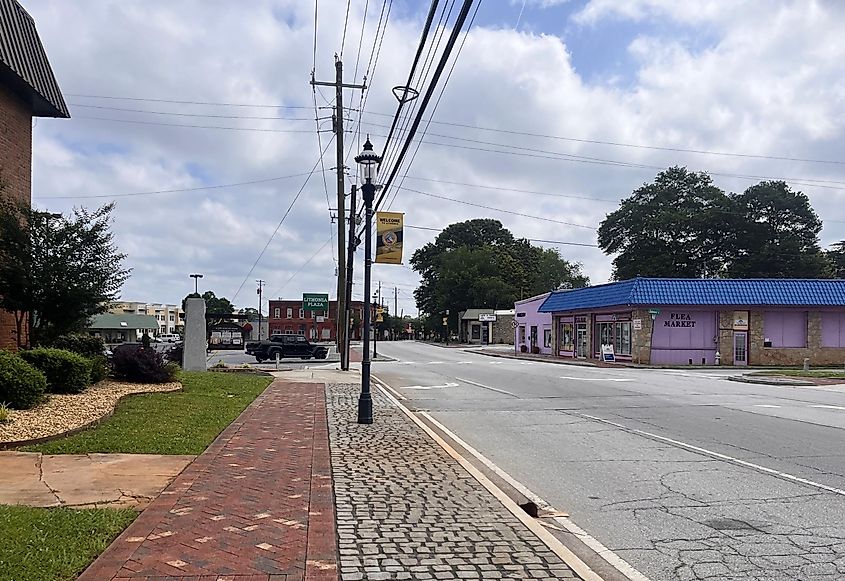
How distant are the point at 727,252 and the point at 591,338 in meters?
31.0

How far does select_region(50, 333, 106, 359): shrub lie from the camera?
691 inches

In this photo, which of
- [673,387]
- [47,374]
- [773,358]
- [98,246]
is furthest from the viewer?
[773,358]

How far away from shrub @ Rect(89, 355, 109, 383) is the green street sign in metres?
41.3

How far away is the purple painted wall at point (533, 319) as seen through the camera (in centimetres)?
5691

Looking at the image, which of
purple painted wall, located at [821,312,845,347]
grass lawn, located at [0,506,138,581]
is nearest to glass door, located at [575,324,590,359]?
purple painted wall, located at [821,312,845,347]

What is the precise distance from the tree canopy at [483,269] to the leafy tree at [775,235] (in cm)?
3072

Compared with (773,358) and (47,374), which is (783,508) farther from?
(773,358)

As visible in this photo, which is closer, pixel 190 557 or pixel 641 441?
pixel 190 557

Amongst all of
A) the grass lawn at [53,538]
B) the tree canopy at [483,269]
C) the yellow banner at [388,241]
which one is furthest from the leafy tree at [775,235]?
the grass lawn at [53,538]

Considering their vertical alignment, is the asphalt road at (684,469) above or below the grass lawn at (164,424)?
below

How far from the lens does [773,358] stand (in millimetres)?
41688

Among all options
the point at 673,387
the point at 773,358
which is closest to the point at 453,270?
the point at 773,358

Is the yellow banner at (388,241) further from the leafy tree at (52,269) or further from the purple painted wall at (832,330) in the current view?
the purple painted wall at (832,330)

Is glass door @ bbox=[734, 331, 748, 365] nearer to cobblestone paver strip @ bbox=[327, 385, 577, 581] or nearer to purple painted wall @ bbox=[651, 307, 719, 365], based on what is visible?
purple painted wall @ bbox=[651, 307, 719, 365]
